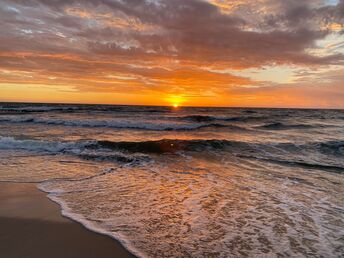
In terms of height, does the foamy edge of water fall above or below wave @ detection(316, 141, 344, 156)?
below

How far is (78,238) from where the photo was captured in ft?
13.5

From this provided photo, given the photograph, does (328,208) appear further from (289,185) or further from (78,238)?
(78,238)

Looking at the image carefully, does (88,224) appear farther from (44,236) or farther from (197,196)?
(197,196)

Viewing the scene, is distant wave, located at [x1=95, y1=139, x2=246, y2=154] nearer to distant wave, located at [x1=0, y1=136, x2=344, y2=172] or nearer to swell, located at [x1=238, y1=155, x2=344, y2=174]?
distant wave, located at [x1=0, y1=136, x2=344, y2=172]

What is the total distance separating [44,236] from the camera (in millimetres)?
4129

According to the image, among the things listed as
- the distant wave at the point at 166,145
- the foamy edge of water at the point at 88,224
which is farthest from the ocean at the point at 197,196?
the distant wave at the point at 166,145

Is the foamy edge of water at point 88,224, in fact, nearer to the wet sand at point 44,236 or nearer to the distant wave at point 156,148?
the wet sand at point 44,236

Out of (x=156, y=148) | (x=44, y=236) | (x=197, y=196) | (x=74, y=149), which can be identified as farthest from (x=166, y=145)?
(x=44, y=236)

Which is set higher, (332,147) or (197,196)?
(332,147)

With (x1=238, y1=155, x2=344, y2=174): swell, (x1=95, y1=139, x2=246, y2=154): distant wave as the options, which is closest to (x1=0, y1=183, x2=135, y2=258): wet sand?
(x1=95, y1=139, x2=246, y2=154): distant wave

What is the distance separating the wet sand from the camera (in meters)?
3.67

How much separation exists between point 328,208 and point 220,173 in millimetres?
3424

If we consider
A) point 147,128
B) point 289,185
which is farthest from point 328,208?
point 147,128

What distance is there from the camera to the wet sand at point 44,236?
3671mm
